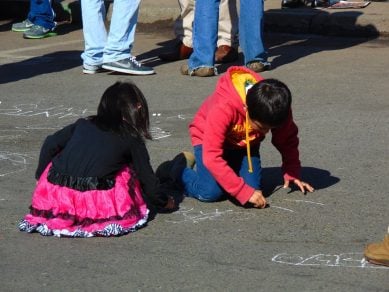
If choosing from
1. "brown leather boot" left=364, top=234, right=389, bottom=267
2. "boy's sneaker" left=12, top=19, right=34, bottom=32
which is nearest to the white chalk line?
"boy's sneaker" left=12, top=19, right=34, bottom=32

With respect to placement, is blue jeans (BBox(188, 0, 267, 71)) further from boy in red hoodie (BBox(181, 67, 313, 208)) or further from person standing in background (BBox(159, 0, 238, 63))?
boy in red hoodie (BBox(181, 67, 313, 208))

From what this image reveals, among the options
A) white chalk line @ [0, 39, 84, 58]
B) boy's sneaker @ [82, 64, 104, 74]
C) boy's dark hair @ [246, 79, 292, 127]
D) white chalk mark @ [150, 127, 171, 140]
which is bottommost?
white chalk line @ [0, 39, 84, 58]

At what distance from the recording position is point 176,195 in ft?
16.6

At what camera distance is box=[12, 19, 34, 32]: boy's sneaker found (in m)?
10.4

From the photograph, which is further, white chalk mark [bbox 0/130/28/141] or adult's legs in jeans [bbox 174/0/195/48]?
adult's legs in jeans [bbox 174/0/195/48]

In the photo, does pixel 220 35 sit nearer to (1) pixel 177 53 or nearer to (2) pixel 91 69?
(1) pixel 177 53

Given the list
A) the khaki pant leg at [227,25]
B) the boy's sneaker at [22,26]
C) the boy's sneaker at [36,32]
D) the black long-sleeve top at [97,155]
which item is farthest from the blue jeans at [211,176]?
the boy's sneaker at [22,26]

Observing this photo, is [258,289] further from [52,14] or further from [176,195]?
[52,14]

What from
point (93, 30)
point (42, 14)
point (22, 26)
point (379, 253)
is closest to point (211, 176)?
point (379, 253)

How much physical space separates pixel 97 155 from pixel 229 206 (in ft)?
2.48

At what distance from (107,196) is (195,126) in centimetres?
74

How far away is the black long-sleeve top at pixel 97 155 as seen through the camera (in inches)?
177

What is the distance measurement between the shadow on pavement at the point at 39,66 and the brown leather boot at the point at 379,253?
4607 millimetres

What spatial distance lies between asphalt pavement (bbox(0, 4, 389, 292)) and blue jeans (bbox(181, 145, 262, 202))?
60 millimetres
